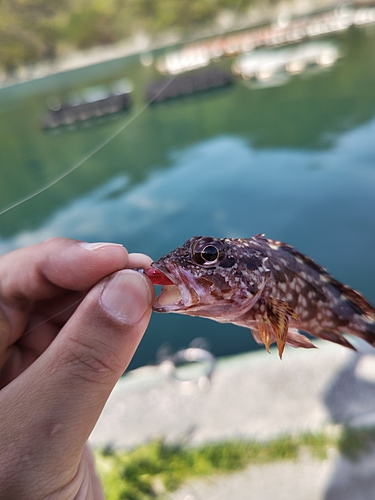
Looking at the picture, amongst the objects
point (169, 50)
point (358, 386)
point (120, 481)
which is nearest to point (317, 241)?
point (358, 386)

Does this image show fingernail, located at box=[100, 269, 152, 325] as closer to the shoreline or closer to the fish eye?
the fish eye

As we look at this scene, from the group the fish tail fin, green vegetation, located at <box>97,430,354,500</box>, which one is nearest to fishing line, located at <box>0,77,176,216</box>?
Result: the fish tail fin

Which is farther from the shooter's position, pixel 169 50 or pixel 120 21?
pixel 169 50

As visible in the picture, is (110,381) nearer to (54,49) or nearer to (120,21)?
(54,49)

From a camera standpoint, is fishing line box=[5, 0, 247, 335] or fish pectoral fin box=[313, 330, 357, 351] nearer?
fishing line box=[5, 0, 247, 335]

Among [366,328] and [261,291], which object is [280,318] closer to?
[261,291]

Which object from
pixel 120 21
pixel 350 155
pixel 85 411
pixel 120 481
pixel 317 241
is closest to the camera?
pixel 85 411

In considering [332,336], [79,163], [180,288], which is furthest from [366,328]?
[79,163]
